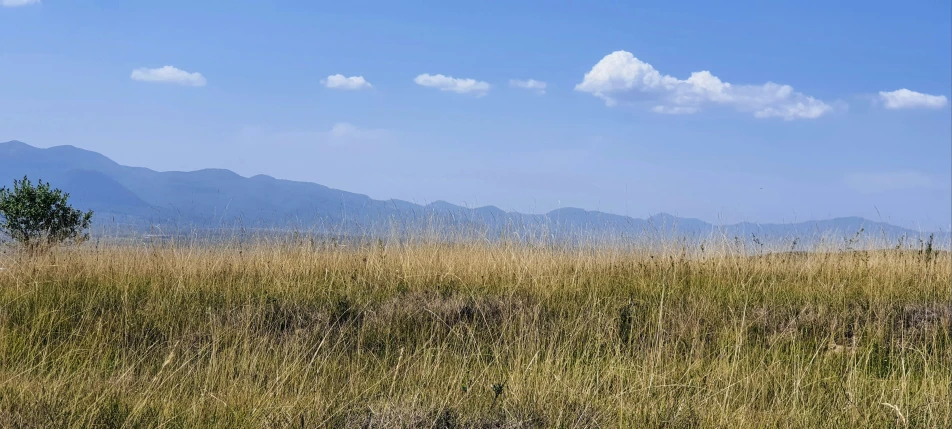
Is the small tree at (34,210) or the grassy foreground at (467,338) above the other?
the small tree at (34,210)

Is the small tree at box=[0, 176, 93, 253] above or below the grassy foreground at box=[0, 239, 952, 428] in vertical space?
above

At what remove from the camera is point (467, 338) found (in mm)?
5473

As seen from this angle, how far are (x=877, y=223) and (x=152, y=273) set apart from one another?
408 inches

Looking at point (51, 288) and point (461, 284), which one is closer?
point (51, 288)

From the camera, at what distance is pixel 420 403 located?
356cm

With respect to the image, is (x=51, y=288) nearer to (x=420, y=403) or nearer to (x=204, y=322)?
(x=204, y=322)

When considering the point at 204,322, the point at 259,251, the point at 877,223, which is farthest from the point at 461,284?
the point at 877,223

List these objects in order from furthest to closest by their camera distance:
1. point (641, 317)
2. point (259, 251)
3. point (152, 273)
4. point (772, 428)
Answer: point (259, 251), point (152, 273), point (641, 317), point (772, 428)

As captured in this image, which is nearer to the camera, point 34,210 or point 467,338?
point 467,338

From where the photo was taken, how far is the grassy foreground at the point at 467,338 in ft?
11.4

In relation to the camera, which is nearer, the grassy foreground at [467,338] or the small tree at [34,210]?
the grassy foreground at [467,338]

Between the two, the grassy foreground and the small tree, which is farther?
the small tree

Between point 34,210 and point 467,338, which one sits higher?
point 34,210

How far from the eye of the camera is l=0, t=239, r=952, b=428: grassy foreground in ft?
11.4
